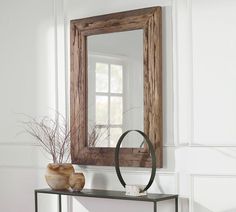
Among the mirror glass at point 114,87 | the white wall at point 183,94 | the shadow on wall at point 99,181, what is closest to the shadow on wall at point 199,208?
the white wall at point 183,94

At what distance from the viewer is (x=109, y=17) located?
4.14 m

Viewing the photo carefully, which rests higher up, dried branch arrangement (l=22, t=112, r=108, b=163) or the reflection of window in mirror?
the reflection of window in mirror

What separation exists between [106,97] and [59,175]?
62 cm

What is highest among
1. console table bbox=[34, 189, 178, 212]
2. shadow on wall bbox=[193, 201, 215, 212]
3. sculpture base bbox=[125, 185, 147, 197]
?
sculpture base bbox=[125, 185, 147, 197]

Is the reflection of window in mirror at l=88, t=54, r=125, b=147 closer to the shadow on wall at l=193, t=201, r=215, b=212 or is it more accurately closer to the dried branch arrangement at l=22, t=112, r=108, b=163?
the dried branch arrangement at l=22, t=112, r=108, b=163

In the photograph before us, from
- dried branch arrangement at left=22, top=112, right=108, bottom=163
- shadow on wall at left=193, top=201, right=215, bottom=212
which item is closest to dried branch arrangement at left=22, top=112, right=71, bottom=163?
dried branch arrangement at left=22, top=112, right=108, bottom=163

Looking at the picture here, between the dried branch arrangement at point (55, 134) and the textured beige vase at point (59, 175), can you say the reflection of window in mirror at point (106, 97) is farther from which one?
the textured beige vase at point (59, 175)

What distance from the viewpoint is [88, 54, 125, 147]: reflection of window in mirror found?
13.4 feet

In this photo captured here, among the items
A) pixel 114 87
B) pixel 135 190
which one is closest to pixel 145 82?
pixel 114 87

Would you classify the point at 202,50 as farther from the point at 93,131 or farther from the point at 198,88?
the point at 93,131

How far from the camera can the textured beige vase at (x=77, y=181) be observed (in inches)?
159

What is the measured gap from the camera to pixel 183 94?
3.82m

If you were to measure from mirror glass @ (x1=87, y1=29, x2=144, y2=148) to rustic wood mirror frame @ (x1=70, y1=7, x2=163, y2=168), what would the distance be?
41 millimetres

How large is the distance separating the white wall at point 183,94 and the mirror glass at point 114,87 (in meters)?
0.19
